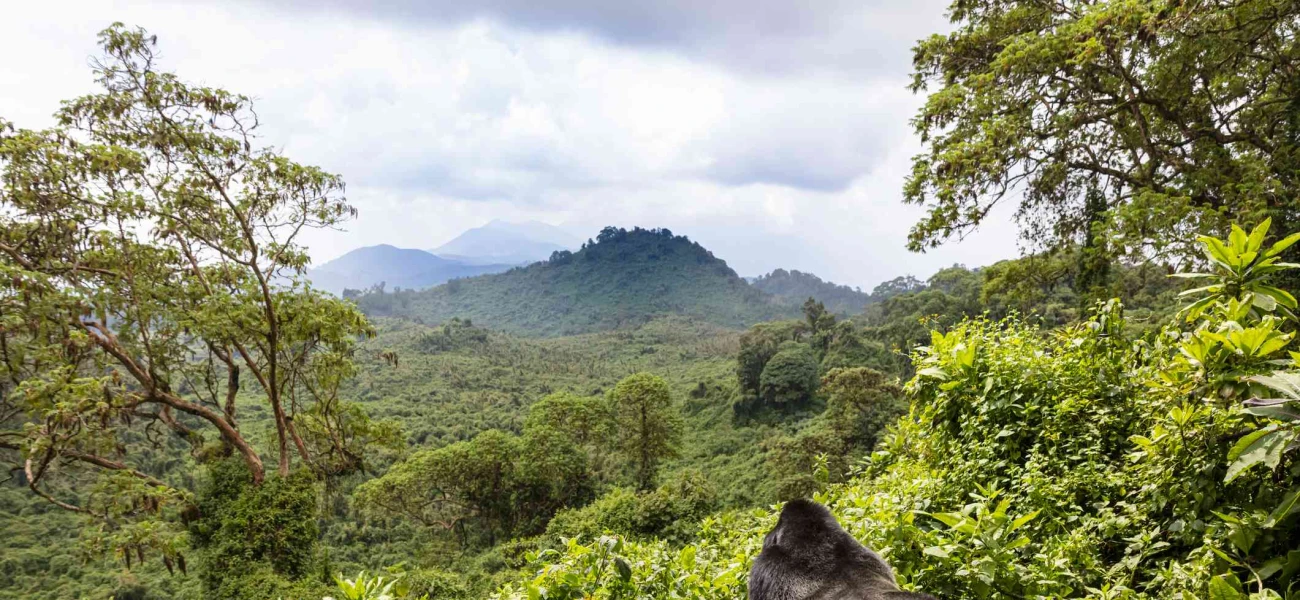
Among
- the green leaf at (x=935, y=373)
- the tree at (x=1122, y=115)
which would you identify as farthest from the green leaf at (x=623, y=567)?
the tree at (x=1122, y=115)

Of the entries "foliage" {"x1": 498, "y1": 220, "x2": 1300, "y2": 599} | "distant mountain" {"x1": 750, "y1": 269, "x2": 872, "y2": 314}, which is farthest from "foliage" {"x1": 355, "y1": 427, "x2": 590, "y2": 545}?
"distant mountain" {"x1": 750, "y1": 269, "x2": 872, "y2": 314}

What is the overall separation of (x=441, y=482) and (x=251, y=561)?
13.4 m

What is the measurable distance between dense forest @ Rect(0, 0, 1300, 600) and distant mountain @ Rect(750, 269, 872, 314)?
89371 mm

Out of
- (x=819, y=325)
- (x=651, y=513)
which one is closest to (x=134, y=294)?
(x=651, y=513)

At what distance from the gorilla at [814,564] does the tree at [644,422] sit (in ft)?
70.8

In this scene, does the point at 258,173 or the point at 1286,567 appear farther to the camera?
the point at 258,173

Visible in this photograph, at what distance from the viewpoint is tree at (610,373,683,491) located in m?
23.6

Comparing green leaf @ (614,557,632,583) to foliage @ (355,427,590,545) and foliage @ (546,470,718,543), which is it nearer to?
foliage @ (546,470,718,543)

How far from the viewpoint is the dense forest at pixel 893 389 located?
1.96 meters

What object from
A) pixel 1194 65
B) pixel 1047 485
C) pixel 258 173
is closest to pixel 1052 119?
pixel 1194 65

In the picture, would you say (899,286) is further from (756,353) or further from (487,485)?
(487,485)

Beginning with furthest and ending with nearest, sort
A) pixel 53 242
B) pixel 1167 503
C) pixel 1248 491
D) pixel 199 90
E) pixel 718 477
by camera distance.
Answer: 1. pixel 718 477
2. pixel 199 90
3. pixel 53 242
4. pixel 1167 503
5. pixel 1248 491

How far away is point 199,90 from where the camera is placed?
803 centimetres

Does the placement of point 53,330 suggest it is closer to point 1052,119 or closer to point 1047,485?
point 1047,485
